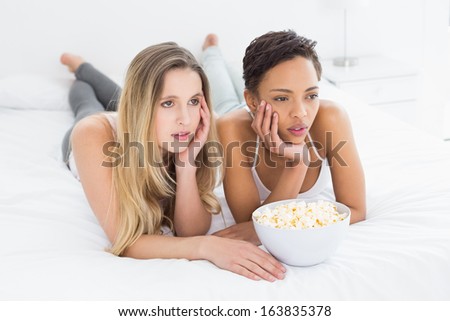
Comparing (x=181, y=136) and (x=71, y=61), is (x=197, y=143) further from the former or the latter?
(x=71, y=61)

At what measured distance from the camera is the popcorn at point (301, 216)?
1.15 m

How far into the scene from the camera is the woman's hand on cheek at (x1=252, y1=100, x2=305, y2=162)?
1.42 meters

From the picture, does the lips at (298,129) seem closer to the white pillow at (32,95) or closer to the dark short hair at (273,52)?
the dark short hair at (273,52)

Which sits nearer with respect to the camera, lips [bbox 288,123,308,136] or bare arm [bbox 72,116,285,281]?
bare arm [bbox 72,116,285,281]

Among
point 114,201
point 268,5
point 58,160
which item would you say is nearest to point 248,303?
point 114,201

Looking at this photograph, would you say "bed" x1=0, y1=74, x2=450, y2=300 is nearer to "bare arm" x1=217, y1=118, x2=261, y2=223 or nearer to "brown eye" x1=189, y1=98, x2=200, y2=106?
"bare arm" x1=217, y1=118, x2=261, y2=223

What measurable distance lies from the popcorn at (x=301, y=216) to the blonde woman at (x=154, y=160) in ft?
0.25

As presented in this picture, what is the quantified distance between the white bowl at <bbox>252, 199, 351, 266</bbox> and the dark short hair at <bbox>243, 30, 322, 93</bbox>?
433 millimetres

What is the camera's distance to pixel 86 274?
1.16 metres

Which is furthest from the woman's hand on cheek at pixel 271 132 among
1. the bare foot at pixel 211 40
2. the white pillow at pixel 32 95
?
the bare foot at pixel 211 40

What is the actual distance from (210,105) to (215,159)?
147 millimetres

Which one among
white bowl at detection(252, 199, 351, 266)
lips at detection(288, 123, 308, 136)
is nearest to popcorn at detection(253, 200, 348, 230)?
white bowl at detection(252, 199, 351, 266)

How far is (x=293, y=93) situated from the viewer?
4.57 ft

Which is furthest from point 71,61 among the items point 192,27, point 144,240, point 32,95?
point 144,240
